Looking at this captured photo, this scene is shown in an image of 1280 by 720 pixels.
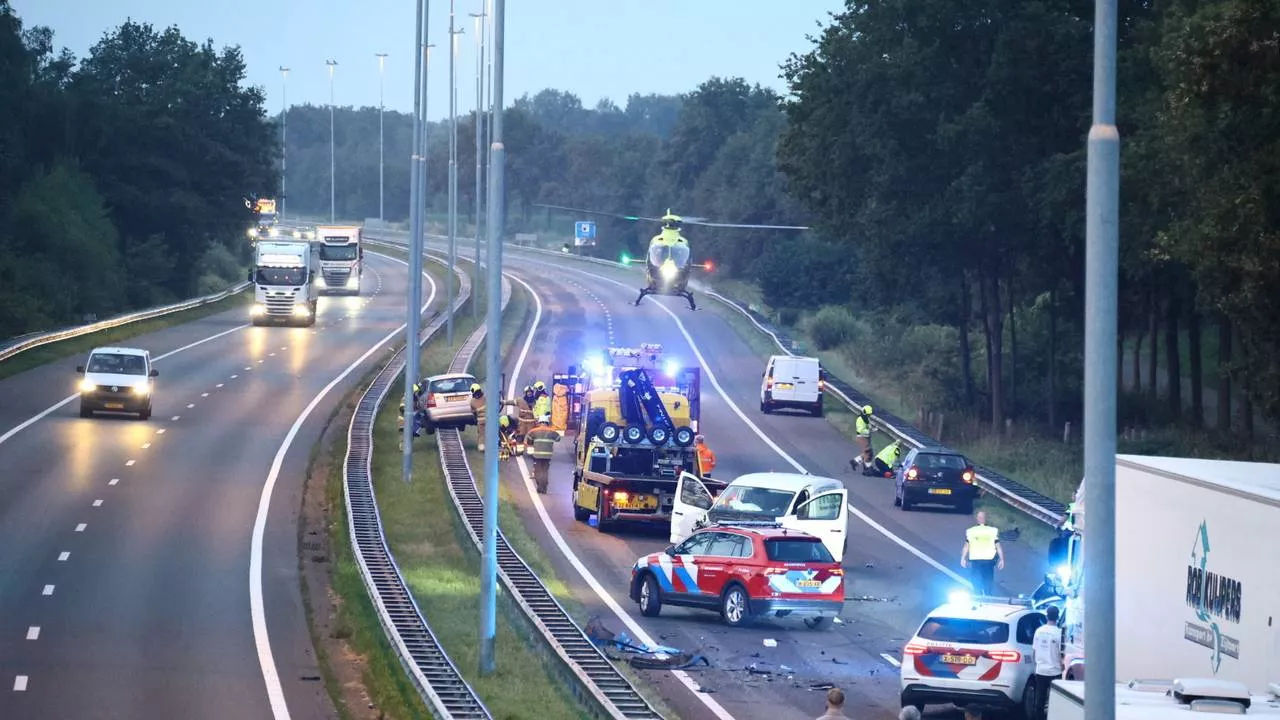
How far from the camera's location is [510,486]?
42.0m

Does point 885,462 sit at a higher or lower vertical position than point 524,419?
lower

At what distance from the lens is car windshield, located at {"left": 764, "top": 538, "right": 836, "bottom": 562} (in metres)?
26.8

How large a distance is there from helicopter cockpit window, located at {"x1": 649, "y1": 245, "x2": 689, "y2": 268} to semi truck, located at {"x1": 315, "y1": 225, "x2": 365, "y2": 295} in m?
42.0

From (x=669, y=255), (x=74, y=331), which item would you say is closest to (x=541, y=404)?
(x=669, y=255)

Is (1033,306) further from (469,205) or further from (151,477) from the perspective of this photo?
(469,205)

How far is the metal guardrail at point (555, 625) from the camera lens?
20.0 m

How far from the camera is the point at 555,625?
2503 cm

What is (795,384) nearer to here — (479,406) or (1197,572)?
(479,406)

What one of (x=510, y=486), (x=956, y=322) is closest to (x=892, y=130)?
(x=510, y=486)

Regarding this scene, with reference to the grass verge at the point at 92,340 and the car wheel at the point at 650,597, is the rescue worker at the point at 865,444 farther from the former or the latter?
the grass verge at the point at 92,340

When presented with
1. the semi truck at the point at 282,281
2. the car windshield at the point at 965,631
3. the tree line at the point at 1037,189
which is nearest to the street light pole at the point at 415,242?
the tree line at the point at 1037,189

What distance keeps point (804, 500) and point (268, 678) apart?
11455 millimetres

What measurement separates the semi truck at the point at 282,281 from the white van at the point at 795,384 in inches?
1071

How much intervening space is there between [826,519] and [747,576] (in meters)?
5.03
